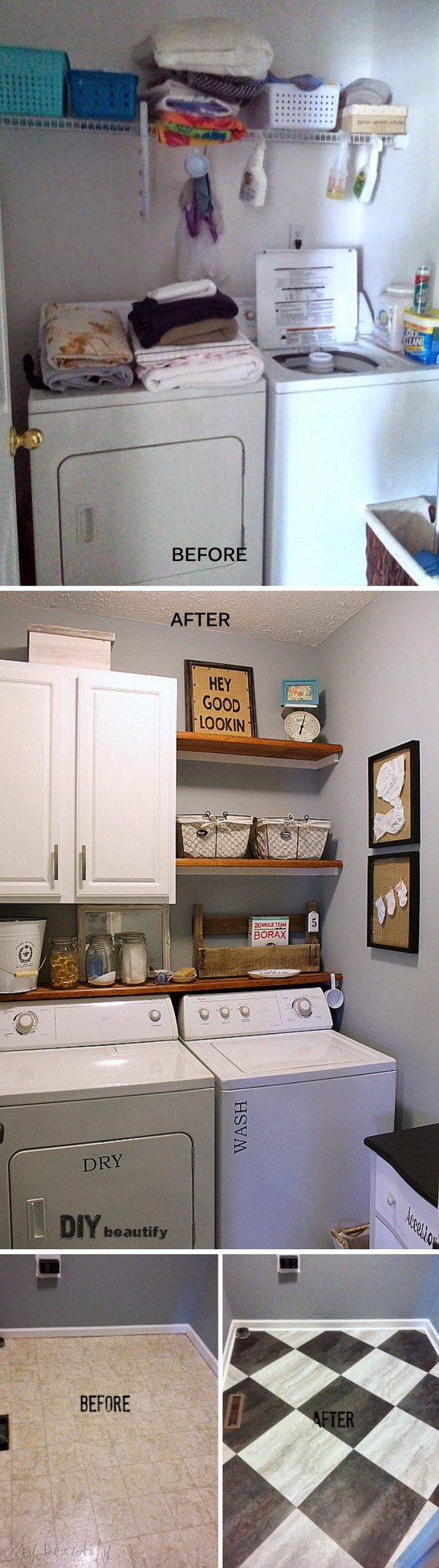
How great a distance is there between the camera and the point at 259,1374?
1193 mm

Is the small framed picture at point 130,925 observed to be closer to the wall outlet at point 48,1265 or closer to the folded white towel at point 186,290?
the wall outlet at point 48,1265

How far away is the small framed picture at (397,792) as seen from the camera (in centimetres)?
→ 128

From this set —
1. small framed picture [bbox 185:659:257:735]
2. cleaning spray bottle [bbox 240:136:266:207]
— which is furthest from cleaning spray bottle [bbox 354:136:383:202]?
small framed picture [bbox 185:659:257:735]

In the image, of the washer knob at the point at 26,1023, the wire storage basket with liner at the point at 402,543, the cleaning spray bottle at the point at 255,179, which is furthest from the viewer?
the wire storage basket with liner at the point at 402,543

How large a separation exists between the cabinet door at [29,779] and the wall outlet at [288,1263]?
1.86 ft

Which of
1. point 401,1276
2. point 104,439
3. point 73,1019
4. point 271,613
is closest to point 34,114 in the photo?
point 104,439

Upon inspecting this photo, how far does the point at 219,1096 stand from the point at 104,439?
3.79 ft

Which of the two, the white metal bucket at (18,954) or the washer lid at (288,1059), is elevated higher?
the white metal bucket at (18,954)

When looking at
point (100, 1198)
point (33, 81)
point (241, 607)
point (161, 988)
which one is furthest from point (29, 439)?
point (100, 1198)

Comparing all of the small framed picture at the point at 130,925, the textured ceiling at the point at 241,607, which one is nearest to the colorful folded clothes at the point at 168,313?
the textured ceiling at the point at 241,607

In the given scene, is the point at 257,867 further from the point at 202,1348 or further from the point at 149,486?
the point at 149,486

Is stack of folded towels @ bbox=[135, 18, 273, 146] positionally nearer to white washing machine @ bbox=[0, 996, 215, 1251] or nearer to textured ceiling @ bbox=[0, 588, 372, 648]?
textured ceiling @ bbox=[0, 588, 372, 648]

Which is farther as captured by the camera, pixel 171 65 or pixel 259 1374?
pixel 171 65

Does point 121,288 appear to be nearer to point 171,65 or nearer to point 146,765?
point 171,65
